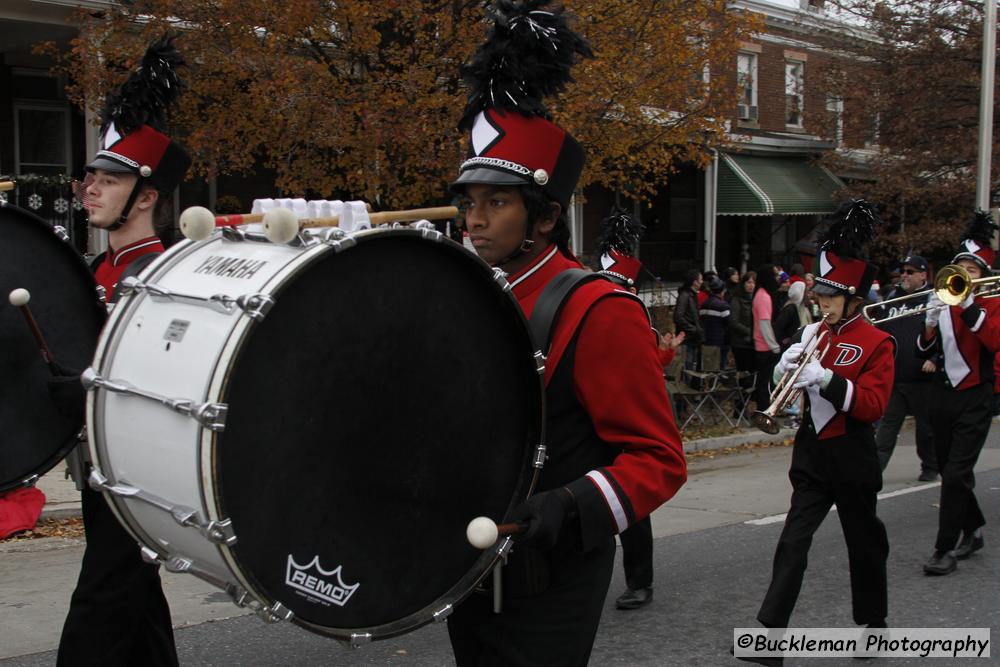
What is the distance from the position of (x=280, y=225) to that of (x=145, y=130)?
7.15ft

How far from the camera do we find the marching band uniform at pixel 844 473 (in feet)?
17.6

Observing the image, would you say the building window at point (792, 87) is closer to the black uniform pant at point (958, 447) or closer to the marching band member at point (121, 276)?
the black uniform pant at point (958, 447)

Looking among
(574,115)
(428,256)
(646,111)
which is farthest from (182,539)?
(646,111)

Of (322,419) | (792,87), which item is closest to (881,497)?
(322,419)

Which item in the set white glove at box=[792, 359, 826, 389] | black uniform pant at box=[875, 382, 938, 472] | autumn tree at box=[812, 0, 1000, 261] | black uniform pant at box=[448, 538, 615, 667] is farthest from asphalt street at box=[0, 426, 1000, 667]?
autumn tree at box=[812, 0, 1000, 261]

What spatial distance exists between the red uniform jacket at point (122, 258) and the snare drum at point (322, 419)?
1391 mm

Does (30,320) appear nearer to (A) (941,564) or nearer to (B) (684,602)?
(B) (684,602)

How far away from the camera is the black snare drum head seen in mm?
2342

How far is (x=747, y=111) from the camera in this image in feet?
82.8

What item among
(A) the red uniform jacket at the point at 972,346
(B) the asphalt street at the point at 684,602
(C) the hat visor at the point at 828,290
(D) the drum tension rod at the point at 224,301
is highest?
(D) the drum tension rod at the point at 224,301

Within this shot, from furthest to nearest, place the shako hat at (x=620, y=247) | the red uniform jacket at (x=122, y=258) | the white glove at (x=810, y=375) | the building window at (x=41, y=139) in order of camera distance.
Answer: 1. the building window at (x=41, y=139)
2. the shako hat at (x=620, y=247)
3. the white glove at (x=810, y=375)
4. the red uniform jacket at (x=122, y=258)

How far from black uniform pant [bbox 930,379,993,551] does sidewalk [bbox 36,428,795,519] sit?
7.15ft

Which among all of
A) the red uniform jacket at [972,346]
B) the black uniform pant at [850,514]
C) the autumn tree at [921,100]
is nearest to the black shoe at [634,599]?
the black uniform pant at [850,514]

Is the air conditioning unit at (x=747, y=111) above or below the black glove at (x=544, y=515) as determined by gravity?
above
